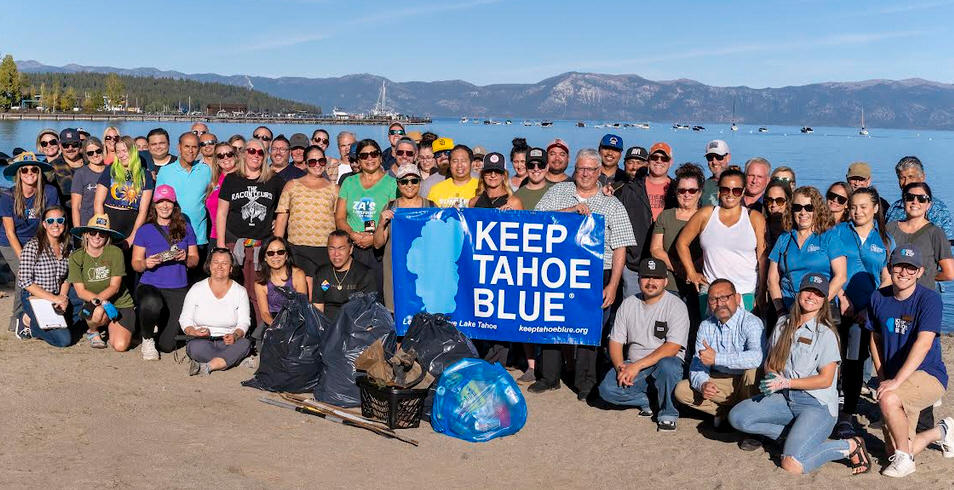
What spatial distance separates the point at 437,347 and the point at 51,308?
450cm

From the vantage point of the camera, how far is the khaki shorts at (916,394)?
6.25m

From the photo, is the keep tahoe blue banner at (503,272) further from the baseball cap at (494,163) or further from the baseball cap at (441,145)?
the baseball cap at (441,145)

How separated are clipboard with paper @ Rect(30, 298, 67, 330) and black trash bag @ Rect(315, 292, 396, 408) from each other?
3.31 metres

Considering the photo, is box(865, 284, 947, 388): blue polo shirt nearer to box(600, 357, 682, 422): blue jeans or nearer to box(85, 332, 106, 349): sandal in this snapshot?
box(600, 357, 682, 422): blue jeans

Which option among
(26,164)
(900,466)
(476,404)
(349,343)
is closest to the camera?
(900,466)

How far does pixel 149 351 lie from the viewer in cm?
871

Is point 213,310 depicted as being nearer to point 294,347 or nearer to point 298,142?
point 294,347

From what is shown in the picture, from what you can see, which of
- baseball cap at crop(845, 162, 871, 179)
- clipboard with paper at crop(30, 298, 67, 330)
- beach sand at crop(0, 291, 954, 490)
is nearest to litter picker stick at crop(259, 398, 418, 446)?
beach sand at crop(0, 291, 954, 490)

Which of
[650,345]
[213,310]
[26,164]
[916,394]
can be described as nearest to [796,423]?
[916,394]

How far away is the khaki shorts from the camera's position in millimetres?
6246

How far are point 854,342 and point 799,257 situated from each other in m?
0.81

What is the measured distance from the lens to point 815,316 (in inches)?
247

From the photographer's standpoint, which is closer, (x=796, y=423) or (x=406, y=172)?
(x=796, y=423)

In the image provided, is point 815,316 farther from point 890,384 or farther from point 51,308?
point 51,308
